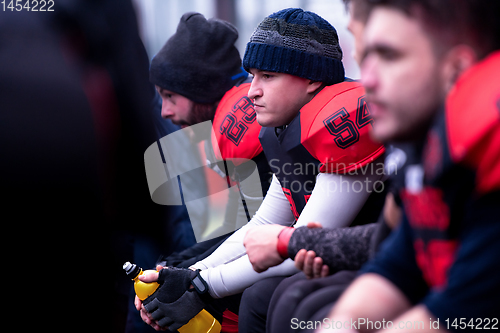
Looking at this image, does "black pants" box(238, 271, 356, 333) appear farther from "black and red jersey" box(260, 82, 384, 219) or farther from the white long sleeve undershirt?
"black and red jersey" box(260, 82, 384, 219)

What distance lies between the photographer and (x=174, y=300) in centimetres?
151

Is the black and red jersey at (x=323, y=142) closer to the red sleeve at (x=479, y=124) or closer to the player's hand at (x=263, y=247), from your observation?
the player's hand at (x=263, y=247)

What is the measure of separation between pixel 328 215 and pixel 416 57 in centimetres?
73

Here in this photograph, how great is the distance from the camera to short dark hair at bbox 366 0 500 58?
27.3 inches

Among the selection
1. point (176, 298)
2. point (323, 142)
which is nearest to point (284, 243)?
point (323, 142)

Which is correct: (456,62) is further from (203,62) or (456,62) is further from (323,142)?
(203,62)

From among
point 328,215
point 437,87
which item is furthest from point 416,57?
point 328,215

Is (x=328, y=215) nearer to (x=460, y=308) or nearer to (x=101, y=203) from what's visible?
(x=101, y=203)

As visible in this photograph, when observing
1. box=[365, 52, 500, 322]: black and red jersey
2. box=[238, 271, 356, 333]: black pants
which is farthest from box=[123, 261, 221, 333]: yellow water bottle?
box=[365, 52, 500, 322]: black and red jersey

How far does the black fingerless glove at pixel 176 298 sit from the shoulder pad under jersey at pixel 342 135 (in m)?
0.54

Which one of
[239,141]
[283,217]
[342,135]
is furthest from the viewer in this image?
[239,141]

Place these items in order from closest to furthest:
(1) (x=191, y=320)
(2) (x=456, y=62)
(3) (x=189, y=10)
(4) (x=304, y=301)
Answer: (2) (x=456, y=62) < (4) (x=304, y=301) < (1) (x=191, y=320) < (3) (x=189, y=10)

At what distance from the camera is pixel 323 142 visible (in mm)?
1387

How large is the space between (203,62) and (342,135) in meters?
1.03
